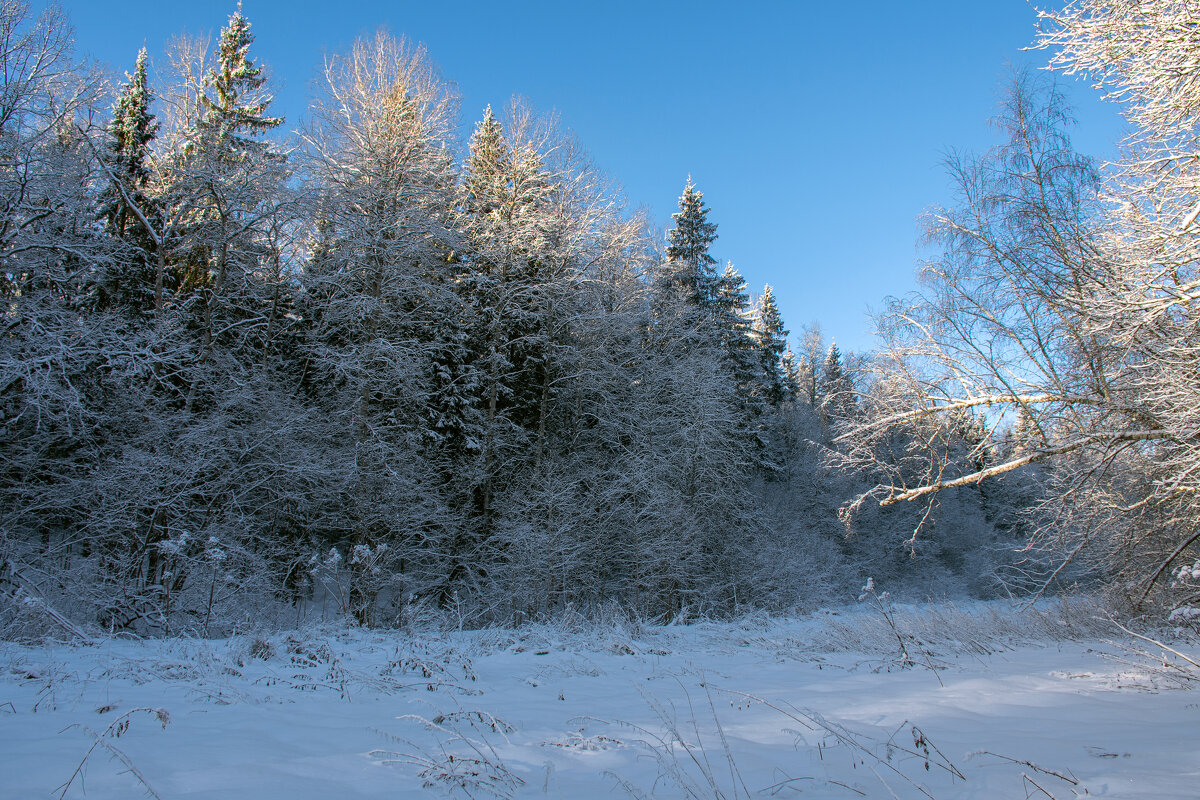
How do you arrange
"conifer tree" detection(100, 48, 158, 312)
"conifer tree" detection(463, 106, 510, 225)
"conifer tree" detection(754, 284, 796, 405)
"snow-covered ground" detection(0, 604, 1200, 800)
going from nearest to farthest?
1. "snow-covered ground" detection(0, 604, 1200, 800)
2. "conifer tree" detection(100, 48, 158, 312)
3. "conifer tree" detection(463, 106, 510, 225)
4. "conifer tree" detection(754, 284, 796, 405)

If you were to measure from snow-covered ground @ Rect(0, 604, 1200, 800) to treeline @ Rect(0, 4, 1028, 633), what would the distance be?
2.98 m

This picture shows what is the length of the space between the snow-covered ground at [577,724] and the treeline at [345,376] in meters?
2.98

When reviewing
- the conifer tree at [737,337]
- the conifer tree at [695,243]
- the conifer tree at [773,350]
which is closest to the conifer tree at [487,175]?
the conifer tree at [695,243]

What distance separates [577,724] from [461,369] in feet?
45.0

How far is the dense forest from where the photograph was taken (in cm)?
699

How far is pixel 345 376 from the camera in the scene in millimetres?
13539

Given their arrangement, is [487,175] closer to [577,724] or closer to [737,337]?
[737,337]

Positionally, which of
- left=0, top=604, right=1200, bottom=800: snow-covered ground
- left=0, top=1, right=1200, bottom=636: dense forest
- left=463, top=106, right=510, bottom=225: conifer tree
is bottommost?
left=0, top=604, right=1200, bottom=800: snow-covered ground

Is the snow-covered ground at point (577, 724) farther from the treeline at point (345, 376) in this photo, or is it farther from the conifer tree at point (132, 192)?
the conifer tree at point (132, 192)

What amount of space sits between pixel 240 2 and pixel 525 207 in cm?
991

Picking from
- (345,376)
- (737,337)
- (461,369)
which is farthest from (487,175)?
(737,337)

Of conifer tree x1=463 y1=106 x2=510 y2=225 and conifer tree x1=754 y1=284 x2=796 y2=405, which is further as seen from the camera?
conifer tree x1=754 y1=284 x2=796 y2=405

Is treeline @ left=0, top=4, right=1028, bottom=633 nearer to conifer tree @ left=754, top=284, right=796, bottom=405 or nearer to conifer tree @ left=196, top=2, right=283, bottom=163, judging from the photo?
conifer tree @ left=196, top=2, right=283, bottom=163

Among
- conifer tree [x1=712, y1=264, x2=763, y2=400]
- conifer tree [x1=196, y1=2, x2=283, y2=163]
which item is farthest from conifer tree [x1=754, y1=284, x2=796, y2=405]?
conifer tree [x1=196, y1=2, x2=283, y2=163]
